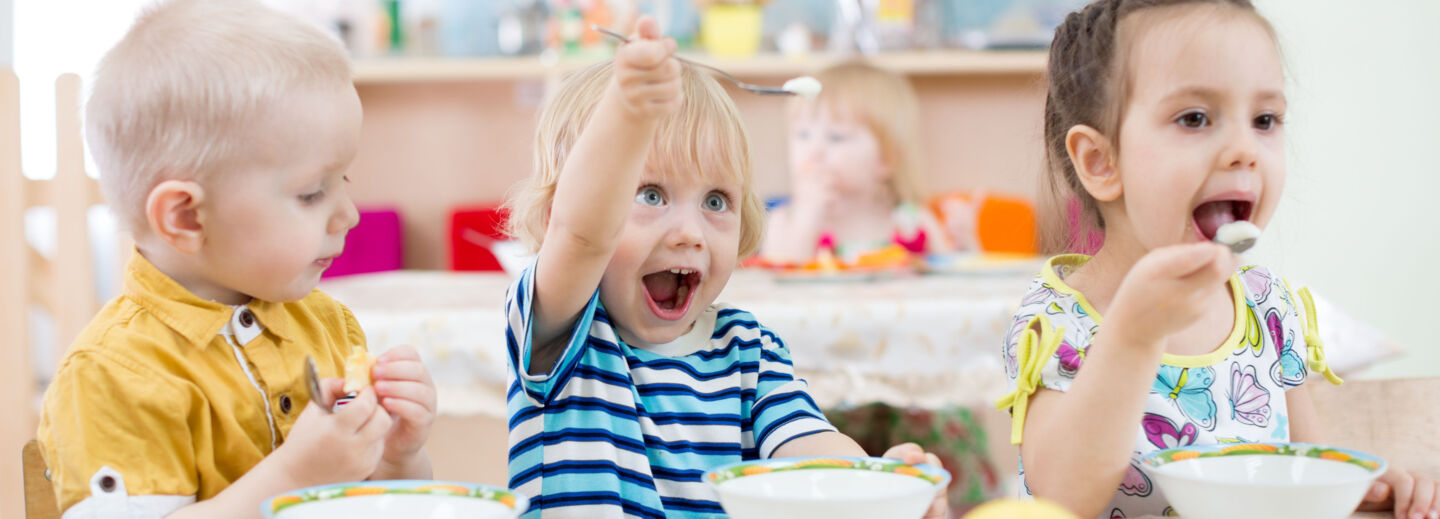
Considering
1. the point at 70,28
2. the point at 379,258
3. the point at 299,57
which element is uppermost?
the point at 70,28

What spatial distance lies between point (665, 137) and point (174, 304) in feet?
1.18

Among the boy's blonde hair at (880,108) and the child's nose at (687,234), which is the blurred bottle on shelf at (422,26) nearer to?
the boy's blonde hair at (880,108)

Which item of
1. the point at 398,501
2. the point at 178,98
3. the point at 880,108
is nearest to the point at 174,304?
the point at 178,98

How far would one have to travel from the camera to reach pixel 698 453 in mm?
939

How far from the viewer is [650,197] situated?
0.91 metres

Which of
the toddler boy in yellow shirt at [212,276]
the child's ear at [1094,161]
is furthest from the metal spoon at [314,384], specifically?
the child's ear at [1094,161]

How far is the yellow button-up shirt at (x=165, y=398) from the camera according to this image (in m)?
0.73

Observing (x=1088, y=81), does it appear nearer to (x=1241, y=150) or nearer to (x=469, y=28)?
(x=1241, y=150)

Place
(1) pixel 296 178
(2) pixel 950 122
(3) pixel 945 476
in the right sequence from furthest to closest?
(2) pixel 950 122, (1) pixel 296 178, (3) pixel 945 476

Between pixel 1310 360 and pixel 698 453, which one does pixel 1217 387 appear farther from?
pixel 698 453

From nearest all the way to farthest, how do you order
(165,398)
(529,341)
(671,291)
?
(165,398) → (529,341) → (671,291)

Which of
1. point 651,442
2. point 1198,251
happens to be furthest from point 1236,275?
point 651,442

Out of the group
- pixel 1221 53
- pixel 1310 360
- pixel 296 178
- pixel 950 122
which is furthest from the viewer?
pixel 950 122

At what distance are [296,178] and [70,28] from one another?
3.47 m
